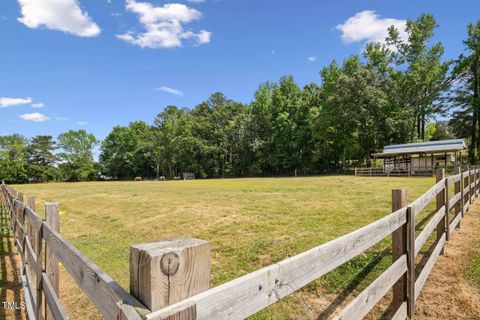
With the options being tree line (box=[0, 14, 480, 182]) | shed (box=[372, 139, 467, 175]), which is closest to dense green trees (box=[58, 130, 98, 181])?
tree line (box=[0, 14, 480, 182])

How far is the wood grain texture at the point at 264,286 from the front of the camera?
1128 millimetres

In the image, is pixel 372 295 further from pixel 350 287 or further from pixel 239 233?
pixel 239 233

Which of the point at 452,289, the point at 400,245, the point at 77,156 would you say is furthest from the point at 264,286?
the point at 77,156

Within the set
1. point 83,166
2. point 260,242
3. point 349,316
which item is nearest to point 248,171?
point 83,166

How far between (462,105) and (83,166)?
73.7 metres

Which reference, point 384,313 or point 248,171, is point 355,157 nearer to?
point 248,171

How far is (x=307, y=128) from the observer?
156 ft

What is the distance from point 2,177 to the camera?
202 feet

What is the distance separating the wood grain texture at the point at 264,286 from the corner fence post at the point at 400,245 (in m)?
1.47

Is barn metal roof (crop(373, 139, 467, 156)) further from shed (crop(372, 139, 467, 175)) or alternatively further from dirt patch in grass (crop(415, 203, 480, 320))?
dirt patch in grass (crop(415, 203, 480, 320))

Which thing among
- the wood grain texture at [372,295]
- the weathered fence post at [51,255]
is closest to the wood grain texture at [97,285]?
the weathered fence post at [51,255]

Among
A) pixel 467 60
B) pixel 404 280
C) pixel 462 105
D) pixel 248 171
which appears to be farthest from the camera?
pixel 248 171

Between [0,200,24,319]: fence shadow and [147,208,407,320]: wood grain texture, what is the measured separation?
15.8 feet

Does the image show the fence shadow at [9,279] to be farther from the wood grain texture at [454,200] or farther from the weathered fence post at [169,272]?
the wood grain texture at [454,200]
